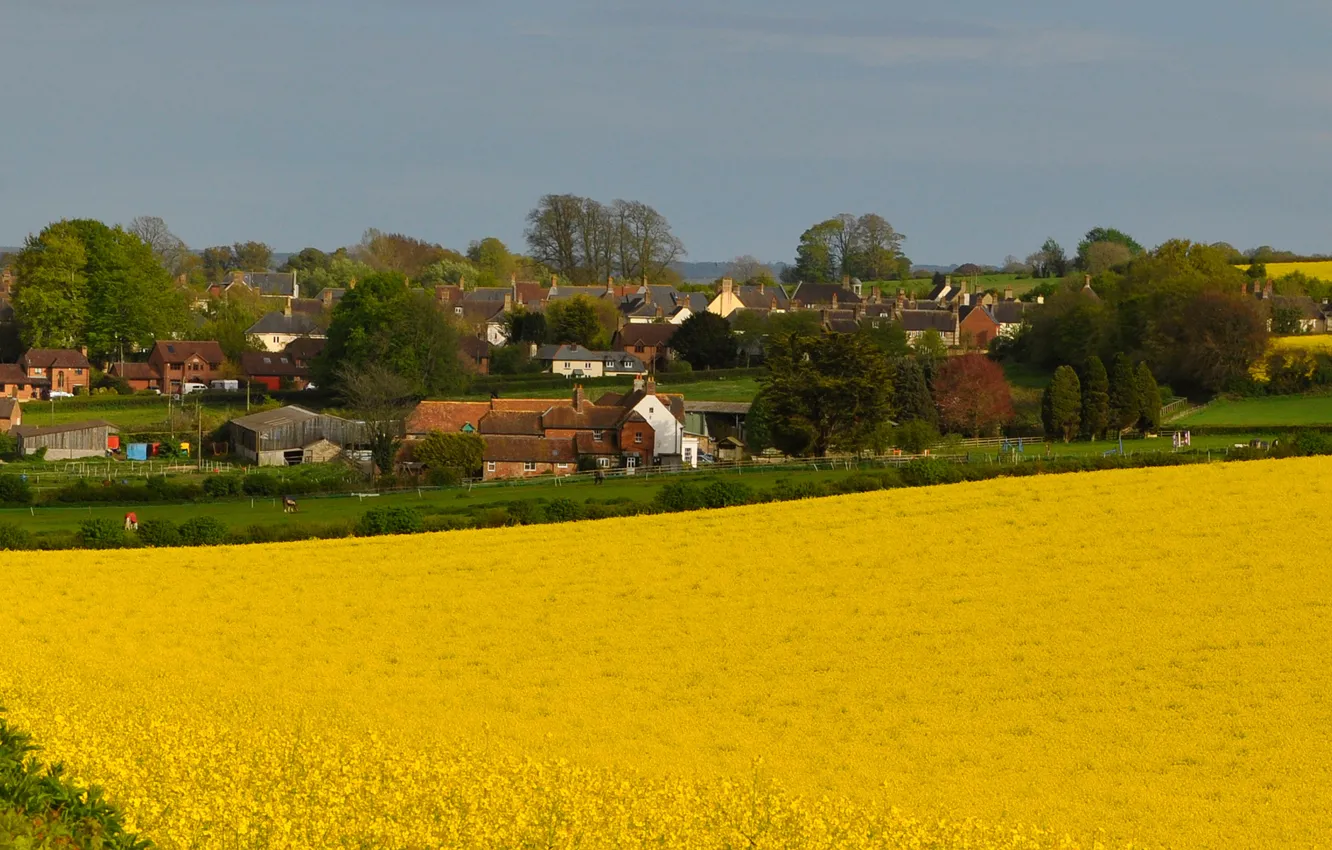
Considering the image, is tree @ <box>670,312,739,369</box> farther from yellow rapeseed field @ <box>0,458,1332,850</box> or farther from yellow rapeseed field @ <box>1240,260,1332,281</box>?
yellow rapeseed field @ <box>0,458,1332,850</box>

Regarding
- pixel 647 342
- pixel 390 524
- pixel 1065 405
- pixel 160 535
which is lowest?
pixel 160 535

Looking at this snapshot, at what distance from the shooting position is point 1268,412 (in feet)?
261

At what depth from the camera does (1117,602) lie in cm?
3038

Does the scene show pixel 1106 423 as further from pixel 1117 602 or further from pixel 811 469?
pixel 1117 602

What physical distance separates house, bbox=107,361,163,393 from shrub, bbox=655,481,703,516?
72721 millimetres

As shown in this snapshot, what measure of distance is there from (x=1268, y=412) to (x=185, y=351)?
221 ft

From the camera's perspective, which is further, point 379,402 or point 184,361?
point 184,361

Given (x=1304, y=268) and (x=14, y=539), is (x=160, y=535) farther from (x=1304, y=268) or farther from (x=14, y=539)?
(x=1304, y=268)

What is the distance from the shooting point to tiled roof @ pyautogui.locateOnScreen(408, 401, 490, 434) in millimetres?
75500

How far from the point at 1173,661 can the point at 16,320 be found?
10697cm

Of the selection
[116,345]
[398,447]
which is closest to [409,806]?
[398,447]

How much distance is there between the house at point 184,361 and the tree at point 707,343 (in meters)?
30.9

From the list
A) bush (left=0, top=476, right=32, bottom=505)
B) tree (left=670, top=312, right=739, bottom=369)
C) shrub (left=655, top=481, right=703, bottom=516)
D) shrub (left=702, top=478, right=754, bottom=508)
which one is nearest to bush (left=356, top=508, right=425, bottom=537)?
shrub (left=655, top=481, right=703, bottom=516)

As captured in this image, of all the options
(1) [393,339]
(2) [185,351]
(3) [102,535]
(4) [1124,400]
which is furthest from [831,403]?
(2) [185,351]
